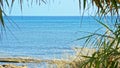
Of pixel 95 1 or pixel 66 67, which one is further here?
pixel 66 67

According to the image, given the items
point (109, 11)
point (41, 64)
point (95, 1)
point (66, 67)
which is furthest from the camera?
point (41, 64)

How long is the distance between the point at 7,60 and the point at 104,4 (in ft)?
50.5

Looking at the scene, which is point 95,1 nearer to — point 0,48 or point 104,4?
point 104,4

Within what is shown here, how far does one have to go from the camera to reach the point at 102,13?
9.53 feet

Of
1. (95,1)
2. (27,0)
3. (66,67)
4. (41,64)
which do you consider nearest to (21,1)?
(27,0)

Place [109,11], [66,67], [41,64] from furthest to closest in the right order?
[41,64] < [66,67] < [109,11]

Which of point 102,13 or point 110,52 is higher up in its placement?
point 102,13

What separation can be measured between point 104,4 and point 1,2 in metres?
1.06

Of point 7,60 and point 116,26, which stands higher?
point 116,26

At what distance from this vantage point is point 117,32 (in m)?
2.88

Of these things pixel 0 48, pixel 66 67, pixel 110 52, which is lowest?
pixel 0 48

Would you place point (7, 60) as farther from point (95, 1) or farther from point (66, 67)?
point (95, 1)

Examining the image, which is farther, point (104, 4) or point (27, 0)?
point (104, 4)

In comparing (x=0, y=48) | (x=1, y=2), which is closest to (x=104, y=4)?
(x=1, y=2)
